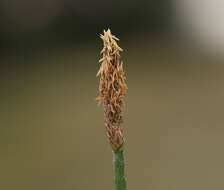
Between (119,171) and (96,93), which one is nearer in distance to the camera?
(119,171)

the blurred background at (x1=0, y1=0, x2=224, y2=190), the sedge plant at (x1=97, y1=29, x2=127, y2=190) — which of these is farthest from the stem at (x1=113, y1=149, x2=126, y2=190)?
the blurred background at (x1=0, y1=0, x2=224, y2=190)

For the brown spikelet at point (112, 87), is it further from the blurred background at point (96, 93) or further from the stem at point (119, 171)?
the blurred background at point (96, 93)

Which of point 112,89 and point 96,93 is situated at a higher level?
point 96,93

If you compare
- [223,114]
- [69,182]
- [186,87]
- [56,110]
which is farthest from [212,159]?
[186,87]

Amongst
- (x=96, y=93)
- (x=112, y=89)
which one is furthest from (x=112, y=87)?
(x=96, y=93)

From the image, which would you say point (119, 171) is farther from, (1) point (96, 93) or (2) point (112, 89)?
(1) point (96, 93)

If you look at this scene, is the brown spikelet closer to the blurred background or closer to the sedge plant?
the sedge plant
